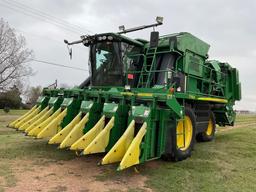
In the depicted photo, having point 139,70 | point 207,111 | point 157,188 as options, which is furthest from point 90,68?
point 157,188

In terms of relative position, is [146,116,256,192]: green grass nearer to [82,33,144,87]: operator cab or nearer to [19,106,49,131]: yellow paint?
[82,33,144,87]: operator cab

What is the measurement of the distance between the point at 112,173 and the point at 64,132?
4.45 ft

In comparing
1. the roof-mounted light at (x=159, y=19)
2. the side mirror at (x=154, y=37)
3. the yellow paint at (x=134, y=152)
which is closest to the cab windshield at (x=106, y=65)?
the side mirror at (x=154, y=37)

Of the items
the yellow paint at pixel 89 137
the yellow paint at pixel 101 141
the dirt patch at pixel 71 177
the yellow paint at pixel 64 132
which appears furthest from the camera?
the yellow paint at pixel 64 132

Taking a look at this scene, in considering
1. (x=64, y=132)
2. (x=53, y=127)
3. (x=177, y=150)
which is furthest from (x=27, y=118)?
(x=177, y=150)

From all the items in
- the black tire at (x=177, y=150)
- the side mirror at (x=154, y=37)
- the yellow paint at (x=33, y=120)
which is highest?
the side mirror at (x=154, y=37)

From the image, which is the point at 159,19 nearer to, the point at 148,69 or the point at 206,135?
the point at 148,69

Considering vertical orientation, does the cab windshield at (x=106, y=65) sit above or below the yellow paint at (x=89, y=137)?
above

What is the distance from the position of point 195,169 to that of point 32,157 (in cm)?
345

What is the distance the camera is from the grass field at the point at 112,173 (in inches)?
198

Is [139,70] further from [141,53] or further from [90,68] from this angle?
[90,68]

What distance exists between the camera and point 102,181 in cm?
529

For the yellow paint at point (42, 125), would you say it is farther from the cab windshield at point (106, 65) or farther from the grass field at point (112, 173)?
the cab windshield at point (106, 65)

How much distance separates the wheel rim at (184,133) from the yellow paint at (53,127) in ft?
8.44
